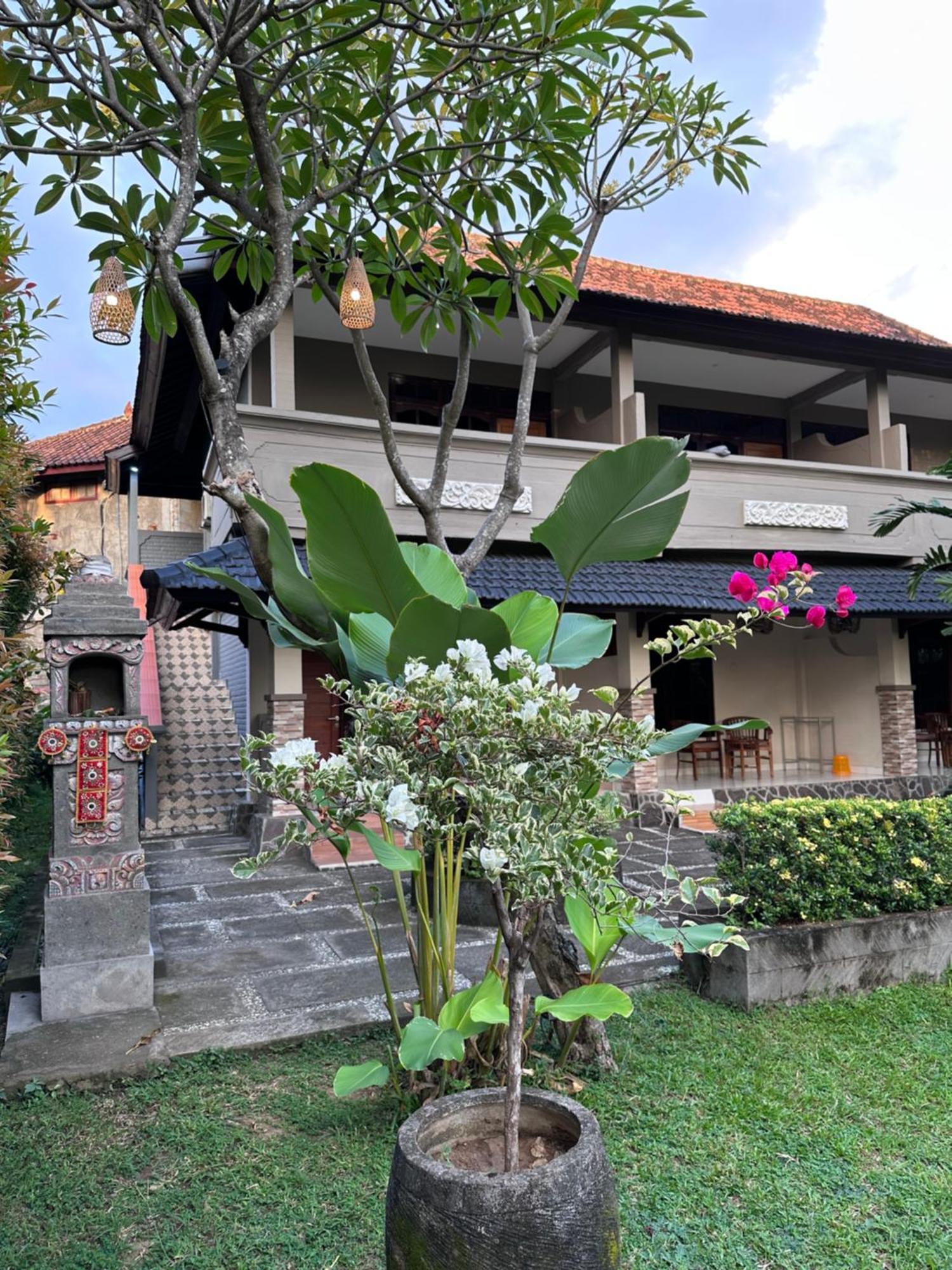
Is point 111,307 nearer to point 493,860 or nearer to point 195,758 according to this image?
point 493,860

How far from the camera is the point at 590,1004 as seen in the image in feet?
8.75

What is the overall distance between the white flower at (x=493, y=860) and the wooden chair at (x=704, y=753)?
10269 mm

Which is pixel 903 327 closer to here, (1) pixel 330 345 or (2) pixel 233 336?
(1) pixel 330 345

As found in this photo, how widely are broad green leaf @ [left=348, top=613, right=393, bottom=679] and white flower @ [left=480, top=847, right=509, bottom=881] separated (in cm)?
87

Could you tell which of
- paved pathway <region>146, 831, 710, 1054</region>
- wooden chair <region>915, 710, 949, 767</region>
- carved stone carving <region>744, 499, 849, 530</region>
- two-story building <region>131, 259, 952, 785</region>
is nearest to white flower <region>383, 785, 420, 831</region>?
paved pathway <region>146, 831, 710, 1054</region>

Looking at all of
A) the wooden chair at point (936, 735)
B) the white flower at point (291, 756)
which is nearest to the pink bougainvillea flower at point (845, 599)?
the white flower at point (291, 756)

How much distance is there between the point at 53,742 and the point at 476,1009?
280cm

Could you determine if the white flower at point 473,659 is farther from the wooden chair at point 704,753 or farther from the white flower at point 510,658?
the wooden chair at point 704,753

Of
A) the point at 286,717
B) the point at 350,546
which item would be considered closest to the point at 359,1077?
the point at 350,546

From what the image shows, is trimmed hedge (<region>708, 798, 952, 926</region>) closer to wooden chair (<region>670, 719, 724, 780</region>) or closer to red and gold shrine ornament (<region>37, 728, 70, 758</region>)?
red and gold shrine ornament (<region>37, 728, 70, 758</region>)

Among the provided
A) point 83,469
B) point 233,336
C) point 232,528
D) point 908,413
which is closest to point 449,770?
point 233,336

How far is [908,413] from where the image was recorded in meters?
14.0

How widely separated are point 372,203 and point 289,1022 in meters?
3.97

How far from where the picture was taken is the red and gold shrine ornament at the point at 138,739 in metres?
4.36
